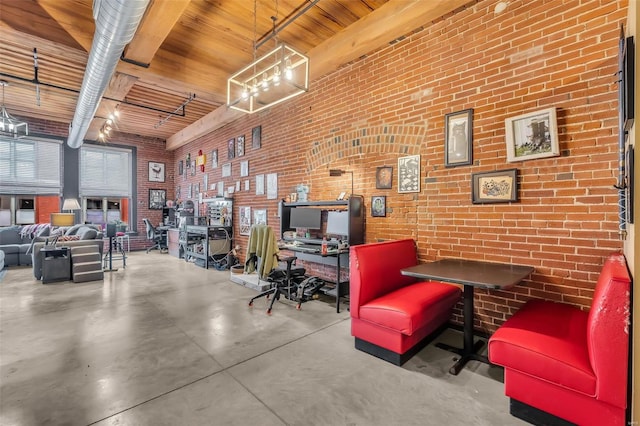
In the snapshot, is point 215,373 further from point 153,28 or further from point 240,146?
point 240,146

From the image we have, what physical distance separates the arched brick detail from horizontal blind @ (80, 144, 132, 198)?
7437mm

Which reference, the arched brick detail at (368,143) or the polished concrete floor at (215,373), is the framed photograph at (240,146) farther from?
the polished concrete floor at (215,373)

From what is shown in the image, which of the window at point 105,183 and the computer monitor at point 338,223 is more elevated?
the window at point 105,183

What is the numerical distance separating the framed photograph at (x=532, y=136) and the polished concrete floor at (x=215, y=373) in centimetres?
196

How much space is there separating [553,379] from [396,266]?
1.63 m

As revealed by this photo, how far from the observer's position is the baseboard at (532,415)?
182 centimetres

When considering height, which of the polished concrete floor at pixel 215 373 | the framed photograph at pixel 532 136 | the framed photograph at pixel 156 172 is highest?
the framed photograph at pixel 156 172

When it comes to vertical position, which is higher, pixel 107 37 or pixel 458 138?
pixel 107 37

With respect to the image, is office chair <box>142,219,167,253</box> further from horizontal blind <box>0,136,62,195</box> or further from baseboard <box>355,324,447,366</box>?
baseboard <box>355,324,447,366</box>

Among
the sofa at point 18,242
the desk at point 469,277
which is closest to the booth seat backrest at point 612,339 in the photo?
the desk at point 469,277

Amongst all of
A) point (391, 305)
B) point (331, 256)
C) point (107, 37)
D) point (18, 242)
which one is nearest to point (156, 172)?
point (18, 242)

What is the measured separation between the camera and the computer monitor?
4.40m

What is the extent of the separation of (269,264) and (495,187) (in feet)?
9.37

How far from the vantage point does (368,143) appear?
14.0ft
